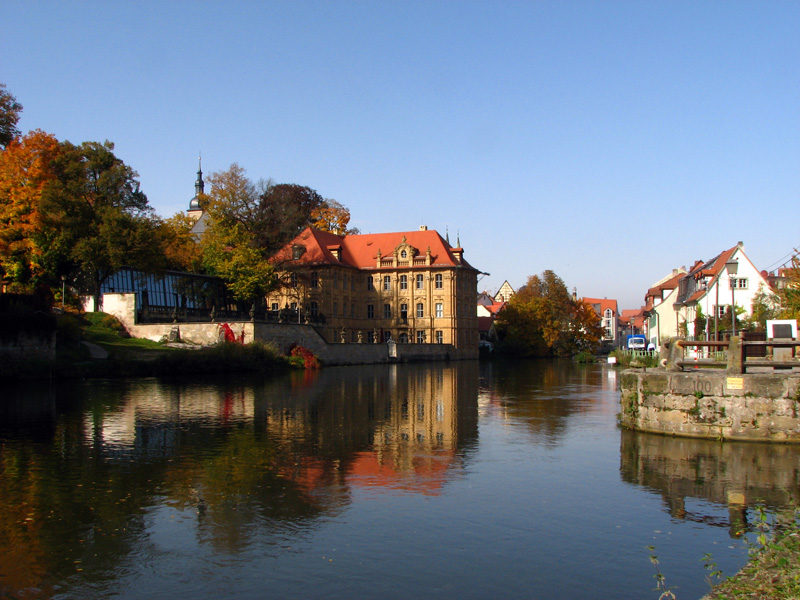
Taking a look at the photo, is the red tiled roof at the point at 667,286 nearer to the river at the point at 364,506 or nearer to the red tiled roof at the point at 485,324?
A: the red tiled roof at the point at 485,324

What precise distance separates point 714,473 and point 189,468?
388 inches

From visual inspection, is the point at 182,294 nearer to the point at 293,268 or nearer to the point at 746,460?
the point at 293,268

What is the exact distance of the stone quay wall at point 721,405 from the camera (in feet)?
52.9

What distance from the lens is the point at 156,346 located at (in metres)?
46.7

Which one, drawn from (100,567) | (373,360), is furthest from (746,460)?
(373,360)

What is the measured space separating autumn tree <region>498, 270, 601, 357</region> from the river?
72804mm

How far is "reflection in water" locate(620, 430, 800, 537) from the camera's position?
38.5ft

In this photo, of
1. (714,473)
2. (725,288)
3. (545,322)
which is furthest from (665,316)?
(714,473)

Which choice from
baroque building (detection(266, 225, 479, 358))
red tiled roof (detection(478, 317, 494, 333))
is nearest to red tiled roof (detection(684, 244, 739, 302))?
baroque building (detection(266, 225, 479, 358))

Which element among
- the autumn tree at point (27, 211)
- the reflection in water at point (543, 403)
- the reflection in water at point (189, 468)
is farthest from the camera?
the autumn tree at point (27, 211)

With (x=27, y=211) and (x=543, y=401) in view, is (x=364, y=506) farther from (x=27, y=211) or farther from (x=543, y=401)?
(x=27, y=211)

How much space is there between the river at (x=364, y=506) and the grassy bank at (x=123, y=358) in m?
14.3

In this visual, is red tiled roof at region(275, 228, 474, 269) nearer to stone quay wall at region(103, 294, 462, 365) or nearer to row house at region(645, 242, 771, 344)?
stone quay wall at region(103, 294, 462, 365)

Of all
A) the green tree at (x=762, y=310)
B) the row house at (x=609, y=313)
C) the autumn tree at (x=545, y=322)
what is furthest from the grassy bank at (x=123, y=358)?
the row house at (x=609, y=313)
